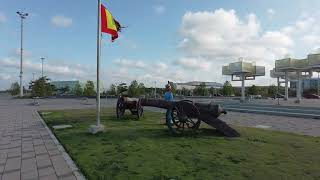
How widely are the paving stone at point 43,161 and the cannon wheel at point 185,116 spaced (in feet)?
13.9

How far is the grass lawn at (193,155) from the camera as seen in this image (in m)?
6.16

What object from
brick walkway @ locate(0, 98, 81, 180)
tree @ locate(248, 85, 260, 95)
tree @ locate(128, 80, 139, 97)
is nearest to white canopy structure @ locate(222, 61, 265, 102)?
tree @ locate(128, 80, 139, 97)

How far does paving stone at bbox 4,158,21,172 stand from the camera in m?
6.69

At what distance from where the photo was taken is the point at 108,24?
40.0 feet

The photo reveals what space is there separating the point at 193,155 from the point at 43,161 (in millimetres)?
3296

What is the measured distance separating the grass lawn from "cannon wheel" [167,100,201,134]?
0.36 metres

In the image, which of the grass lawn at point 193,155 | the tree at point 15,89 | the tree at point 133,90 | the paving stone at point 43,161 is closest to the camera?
the grass lawn at point 193,155

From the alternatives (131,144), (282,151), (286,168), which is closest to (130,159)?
(131,144)

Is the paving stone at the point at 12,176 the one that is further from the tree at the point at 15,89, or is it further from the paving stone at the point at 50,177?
the tree at the point at 15,89

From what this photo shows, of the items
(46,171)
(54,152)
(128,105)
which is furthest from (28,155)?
(128,105)

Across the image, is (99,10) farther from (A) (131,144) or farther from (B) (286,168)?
(B) (286,168)

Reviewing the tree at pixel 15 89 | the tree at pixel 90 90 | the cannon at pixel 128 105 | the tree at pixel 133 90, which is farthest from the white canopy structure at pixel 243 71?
the tree at pixel 15 89

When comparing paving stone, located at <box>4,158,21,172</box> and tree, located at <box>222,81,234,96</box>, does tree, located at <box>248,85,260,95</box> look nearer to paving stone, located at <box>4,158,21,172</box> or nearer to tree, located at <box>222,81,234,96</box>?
tree, located at <box>222,81,234,96</box>

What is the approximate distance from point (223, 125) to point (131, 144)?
3.24 m
